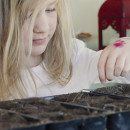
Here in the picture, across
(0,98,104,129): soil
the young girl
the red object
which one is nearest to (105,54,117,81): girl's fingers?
the young girl

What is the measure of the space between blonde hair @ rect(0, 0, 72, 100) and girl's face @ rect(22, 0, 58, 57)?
20 millimetres

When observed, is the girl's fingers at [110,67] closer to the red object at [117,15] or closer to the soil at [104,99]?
the soil at [104,99]

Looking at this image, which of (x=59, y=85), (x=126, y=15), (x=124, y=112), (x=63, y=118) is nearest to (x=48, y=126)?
(x=63, y=118)

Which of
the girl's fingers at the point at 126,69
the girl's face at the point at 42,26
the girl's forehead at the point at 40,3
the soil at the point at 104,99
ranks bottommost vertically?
the soil at the point at 104,99

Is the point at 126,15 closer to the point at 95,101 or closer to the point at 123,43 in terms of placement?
the point at 123,43

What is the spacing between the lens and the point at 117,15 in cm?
206

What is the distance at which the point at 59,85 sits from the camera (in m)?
1.20

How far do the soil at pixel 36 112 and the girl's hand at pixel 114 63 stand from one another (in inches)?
10.0

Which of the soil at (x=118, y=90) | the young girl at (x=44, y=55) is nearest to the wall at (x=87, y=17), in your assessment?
the young girl at (x=44, y=55)

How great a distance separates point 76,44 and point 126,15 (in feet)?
2.69

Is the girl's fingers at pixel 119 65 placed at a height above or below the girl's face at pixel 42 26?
below

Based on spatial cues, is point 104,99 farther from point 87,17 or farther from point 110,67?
point 87,17

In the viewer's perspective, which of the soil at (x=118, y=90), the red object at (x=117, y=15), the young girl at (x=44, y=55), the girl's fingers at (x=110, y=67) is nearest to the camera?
the soil at (x=118, y=90)

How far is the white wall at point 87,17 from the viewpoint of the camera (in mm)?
2420
